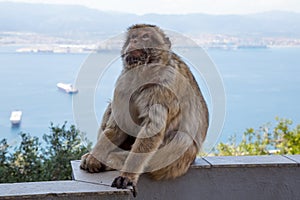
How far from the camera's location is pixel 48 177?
380 centimetres

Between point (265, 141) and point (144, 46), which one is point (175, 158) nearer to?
point (144, 46)

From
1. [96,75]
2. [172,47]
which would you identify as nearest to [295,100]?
[172,47]

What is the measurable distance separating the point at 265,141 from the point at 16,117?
2.39 m

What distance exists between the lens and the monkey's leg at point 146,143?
2.42 metres

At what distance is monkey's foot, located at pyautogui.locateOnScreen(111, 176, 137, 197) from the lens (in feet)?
7.52

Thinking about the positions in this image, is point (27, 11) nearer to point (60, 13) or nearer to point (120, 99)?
A: point (60, 13)

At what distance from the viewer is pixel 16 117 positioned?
4.65 m

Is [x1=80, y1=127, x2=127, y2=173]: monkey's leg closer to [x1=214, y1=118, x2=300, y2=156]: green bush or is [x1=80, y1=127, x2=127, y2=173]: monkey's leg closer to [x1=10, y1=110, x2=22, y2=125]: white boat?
[x1=10, y1=110, x2=22, y2=125]: white boat

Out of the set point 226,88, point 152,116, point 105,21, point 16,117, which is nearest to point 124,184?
point 152,116

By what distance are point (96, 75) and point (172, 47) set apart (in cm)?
47

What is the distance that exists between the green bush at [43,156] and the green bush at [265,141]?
1582mm

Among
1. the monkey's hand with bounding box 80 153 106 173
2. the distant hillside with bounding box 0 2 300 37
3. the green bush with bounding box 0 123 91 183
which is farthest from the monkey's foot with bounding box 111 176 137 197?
the distant hillside with bounding box 0 2 300 37

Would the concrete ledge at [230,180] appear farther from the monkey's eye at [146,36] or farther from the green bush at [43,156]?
the green bush at [43,156]

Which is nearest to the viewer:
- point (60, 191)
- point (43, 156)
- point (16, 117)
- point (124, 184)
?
point (60, 191)
